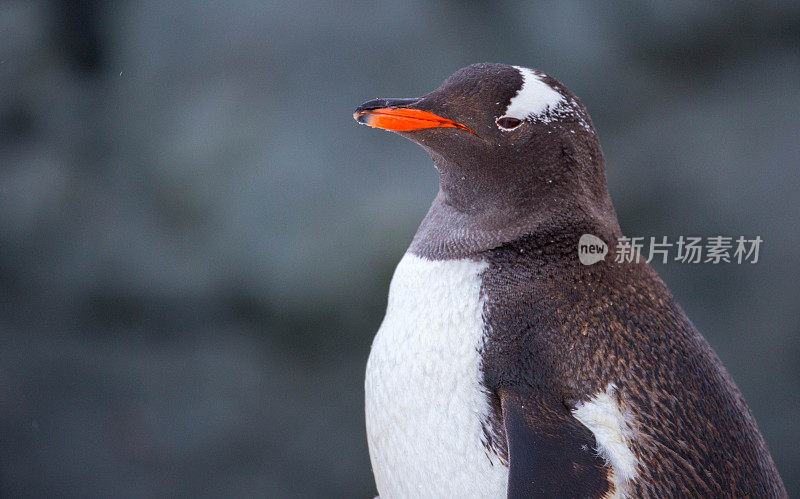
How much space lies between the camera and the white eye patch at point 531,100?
0.91m

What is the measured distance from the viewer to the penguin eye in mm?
912

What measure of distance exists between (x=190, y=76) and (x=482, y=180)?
3.80ft

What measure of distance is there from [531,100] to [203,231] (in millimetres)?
1168

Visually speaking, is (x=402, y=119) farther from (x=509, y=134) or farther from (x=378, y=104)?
(x=509, y=134)

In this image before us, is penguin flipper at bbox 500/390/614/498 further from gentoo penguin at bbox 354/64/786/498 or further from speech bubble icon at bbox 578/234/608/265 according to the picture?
speech bubble icon at bbox 578/234/608/265

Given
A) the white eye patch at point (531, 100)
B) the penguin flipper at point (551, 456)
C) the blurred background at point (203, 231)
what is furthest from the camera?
the blurred background at point (203, 231)

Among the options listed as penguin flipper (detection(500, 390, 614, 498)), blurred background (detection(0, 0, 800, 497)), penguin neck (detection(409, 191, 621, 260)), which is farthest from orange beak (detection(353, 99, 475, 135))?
blurred background (detection(0, 0, 800, 497))

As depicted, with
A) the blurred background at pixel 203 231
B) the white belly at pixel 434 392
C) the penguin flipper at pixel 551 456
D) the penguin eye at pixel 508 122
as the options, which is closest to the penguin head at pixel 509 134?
the penguin eye at pixel 508 122

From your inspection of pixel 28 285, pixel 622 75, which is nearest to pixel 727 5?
pixel 622 75

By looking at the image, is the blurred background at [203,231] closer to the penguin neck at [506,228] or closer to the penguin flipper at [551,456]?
the penguin neck at [506,228]

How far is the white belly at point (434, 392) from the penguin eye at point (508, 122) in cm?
19

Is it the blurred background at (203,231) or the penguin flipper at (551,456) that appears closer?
the penguin flipper at (551,456)

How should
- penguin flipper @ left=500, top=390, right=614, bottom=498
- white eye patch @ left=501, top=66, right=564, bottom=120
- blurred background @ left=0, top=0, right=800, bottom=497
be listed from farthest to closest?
blurred background @ left=0, top=0, right=800, bottom=497
white eye patch @ left=501, top=66, right=564, bottom=120
penguin flipper @ left=500, top=390, right=614, bottom=498

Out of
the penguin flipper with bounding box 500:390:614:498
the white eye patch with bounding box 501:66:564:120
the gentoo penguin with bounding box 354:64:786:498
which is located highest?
the white eye patch with bounding box 501:66:564:120
